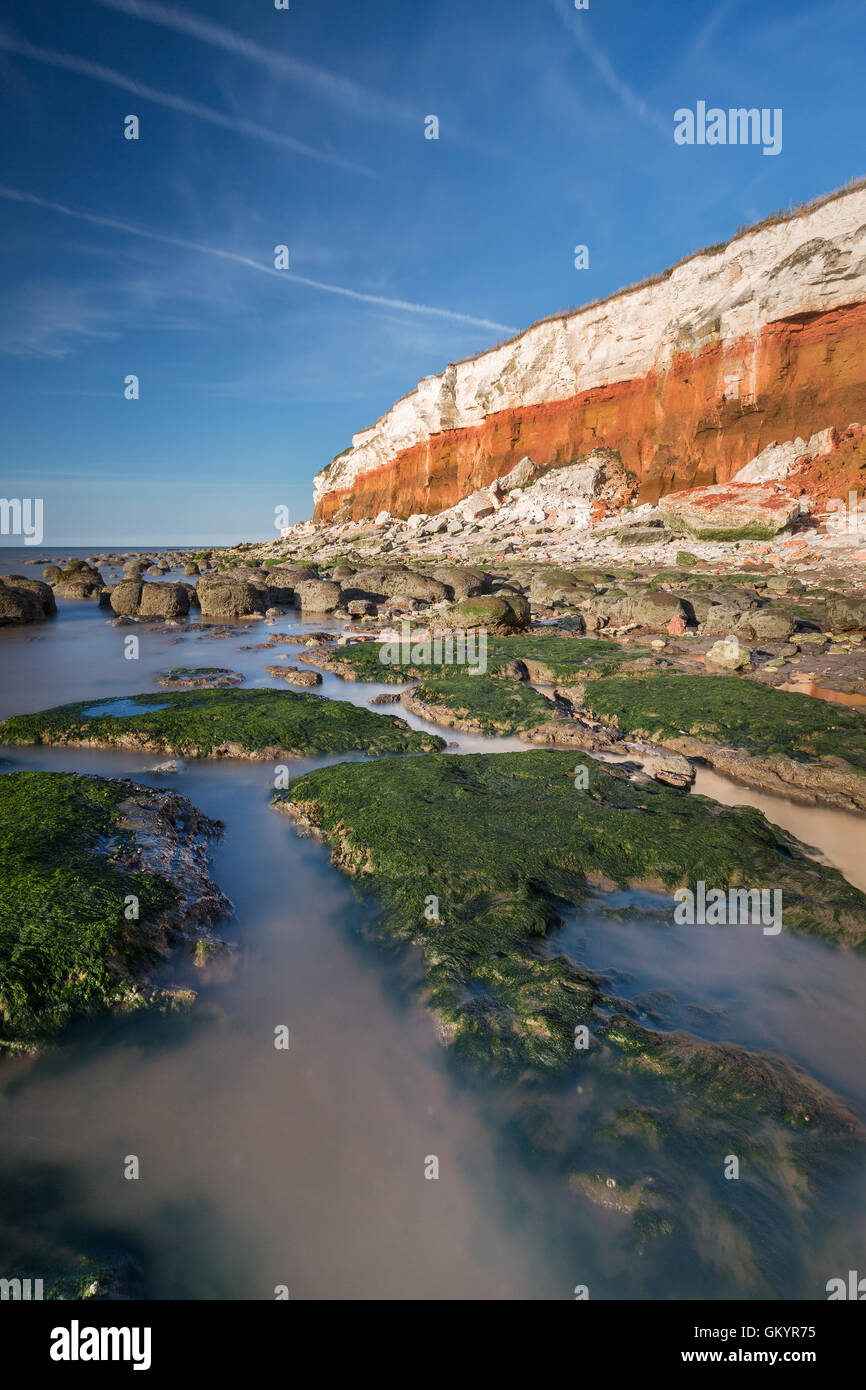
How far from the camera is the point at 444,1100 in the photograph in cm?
335

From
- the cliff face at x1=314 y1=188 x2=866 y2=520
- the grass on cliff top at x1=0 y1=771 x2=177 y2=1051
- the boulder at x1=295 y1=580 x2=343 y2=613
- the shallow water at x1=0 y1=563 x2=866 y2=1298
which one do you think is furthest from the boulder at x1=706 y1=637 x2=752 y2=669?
the cliff face at x1=314 y1=188 x2=866 y2=520

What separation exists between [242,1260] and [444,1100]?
1.18 meters

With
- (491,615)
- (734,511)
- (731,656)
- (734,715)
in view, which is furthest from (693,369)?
(734,715)

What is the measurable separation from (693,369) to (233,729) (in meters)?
40.7

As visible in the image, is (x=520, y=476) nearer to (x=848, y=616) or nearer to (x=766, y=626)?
(x=848, y=616)

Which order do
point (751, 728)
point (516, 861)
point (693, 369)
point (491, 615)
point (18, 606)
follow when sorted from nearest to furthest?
point (516, 861), point (751, 728), point (491, 615), point (18, 606), point (693, 369)

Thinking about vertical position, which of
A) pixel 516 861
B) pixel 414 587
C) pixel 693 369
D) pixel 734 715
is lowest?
pixel 516 861

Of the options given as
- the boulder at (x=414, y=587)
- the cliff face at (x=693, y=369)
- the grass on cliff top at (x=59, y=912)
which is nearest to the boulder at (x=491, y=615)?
the boulder at (x=414, y=587)

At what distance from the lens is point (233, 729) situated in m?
8.85

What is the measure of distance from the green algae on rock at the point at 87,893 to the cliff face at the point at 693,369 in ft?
129

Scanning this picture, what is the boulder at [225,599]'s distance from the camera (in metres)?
22.7

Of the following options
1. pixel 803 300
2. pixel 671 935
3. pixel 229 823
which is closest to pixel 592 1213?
pixel 671 935

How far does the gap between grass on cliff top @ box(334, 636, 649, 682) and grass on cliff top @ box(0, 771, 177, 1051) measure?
7.98 m
